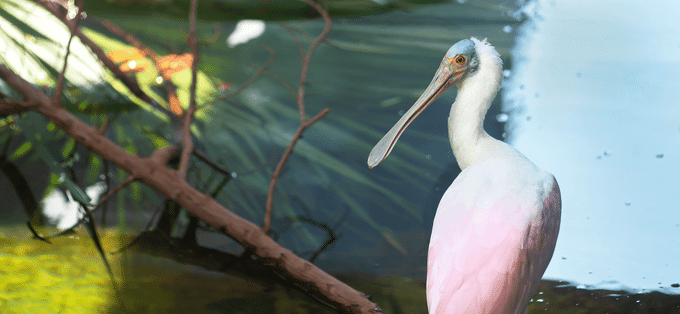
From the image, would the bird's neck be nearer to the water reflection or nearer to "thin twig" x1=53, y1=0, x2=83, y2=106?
the water reflection

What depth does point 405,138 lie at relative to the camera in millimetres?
1603

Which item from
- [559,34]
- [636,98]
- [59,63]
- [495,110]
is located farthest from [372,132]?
[59,63]

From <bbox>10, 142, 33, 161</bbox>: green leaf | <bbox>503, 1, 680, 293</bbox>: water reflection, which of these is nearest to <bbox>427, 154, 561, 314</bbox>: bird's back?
<bbox>503, 1, 680, 293</bbox>: water reflection

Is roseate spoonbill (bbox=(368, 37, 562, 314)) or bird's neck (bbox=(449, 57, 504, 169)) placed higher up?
bird's neck (bbox=(449, 57, 504, 169))

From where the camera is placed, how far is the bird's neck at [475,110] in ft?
2.68

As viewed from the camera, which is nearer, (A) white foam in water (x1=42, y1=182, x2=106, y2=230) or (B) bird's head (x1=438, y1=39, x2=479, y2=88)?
(B) bird's head (x1=438, y1=39, x2=479, y2=88)

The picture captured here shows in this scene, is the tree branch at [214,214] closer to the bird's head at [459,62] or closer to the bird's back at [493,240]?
the bird's back at [493,240]

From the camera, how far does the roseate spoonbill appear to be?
0.70 meters

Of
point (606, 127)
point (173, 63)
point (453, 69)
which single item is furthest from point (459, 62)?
point (173, 63)

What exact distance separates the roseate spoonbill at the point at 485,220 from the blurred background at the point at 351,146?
1.79 feet

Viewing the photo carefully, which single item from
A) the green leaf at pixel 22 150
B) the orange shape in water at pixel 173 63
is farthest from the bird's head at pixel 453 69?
the green leaf at pixel 22 150

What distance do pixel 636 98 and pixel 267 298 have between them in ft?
4.50

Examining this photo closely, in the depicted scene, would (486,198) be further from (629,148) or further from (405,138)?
(629,148)

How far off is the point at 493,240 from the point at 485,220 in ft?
0.11
